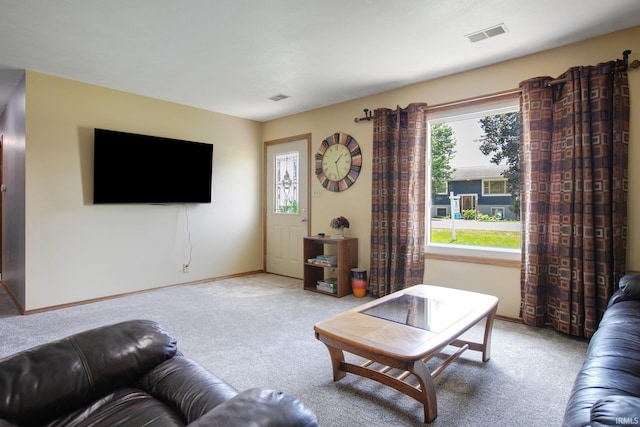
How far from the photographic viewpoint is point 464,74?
3.60 meters

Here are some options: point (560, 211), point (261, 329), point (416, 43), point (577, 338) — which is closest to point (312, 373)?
point (261, 329)

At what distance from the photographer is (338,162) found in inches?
185

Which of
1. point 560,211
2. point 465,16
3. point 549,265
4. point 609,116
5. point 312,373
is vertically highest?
point 465,16

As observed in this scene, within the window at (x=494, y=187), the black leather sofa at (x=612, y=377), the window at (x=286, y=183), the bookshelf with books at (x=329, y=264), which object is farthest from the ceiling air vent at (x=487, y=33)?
the window at (x=286, y=183)

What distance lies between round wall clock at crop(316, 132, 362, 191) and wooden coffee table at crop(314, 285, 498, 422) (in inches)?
87.9

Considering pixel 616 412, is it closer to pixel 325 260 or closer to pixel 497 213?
pixel 497 213

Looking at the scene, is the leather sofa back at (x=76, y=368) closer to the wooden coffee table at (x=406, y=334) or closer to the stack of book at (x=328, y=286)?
the wooden coffee table at (x=406, y=334)

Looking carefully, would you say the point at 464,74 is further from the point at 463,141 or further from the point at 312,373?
the point at 312,373

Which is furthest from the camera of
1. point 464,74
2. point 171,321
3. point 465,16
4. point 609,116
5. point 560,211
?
point 464,74

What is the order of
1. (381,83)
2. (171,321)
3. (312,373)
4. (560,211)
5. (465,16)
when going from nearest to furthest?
(312,373), (465,16), (560,211), (171,321), (381,83)

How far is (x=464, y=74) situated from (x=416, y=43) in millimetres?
946

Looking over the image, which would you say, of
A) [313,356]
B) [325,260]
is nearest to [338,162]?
[325,260]

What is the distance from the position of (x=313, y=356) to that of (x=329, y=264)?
1.83 m

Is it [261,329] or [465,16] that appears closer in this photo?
[465,16]
